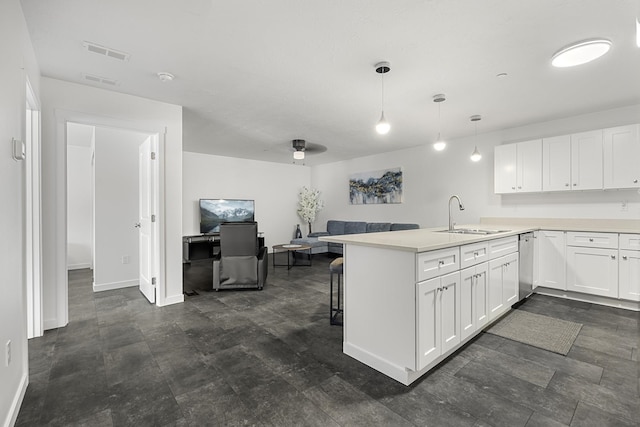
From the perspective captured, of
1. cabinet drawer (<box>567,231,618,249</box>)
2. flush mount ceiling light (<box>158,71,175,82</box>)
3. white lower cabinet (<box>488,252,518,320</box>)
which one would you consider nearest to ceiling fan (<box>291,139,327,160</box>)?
flush mount ceiling light (<box>158,71,175,82</box>)

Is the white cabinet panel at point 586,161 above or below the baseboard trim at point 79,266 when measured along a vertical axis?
above

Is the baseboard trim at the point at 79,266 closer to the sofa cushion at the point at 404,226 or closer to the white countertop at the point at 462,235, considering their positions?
the white countertop at the point at 462,235

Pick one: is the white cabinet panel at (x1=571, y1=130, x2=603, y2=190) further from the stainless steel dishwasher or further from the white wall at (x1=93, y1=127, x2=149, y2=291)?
the white wall at (x1=93, y1=127, x2=149, y2=291)

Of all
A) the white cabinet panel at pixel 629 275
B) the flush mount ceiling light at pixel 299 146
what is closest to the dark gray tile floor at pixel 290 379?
the white cabinet panel at pixel 629 275

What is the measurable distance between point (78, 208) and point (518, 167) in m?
8.23

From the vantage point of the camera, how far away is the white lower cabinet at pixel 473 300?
2.32 meters

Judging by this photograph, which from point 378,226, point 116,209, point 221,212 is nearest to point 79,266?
point 116,209

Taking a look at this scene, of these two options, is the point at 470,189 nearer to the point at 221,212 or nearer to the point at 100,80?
the point at 221,212

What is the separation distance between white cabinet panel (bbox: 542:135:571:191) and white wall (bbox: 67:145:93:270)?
8.35 metres

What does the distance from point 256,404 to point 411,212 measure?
16.9 feet

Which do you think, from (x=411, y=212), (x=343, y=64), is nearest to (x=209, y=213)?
(x=411, y=212)

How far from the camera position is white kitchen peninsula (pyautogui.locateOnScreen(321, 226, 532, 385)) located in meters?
1.91

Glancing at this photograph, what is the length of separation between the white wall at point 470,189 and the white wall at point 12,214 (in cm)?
512

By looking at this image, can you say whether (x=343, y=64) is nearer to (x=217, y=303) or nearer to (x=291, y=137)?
(x=291, y=137)
